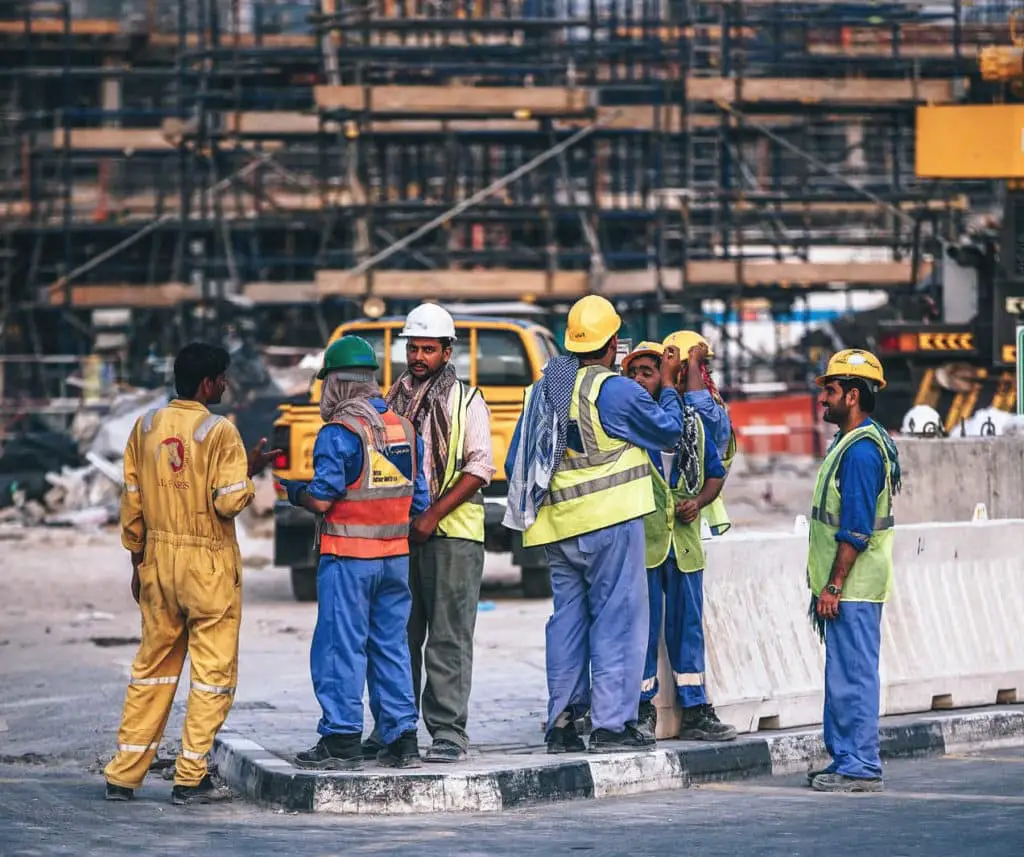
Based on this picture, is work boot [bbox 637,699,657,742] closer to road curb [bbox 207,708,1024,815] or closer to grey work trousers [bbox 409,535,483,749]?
road curb [bbox 207,708,1024,815]

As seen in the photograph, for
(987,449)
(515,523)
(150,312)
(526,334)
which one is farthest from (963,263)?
(150,312)

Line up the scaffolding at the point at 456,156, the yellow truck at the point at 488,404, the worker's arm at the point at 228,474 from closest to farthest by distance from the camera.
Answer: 1. the worker's arm at the point at 228,474
2. the yellow truck at the point at 488,404
3. the scaffolding at the point at 456,156

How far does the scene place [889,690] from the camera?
10602 millimetres

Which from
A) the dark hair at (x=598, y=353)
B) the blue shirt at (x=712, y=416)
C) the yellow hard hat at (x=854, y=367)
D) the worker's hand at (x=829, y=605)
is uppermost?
the dark hair at (x=598, y=353)

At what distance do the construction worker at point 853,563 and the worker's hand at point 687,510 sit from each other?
688 millimetres

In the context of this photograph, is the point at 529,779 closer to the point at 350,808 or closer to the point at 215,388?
the point at 350,808

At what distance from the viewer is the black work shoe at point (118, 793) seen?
29.1 ft

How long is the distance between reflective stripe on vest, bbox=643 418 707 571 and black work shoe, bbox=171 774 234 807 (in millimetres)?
2120

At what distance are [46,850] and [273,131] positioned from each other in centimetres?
2708

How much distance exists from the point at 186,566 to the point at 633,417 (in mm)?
1919

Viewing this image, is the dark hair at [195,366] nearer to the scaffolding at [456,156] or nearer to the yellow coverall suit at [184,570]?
the yellow coverall suit at [184,570]

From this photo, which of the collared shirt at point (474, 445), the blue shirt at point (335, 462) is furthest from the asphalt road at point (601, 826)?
the collared shirt at point (474, 445)

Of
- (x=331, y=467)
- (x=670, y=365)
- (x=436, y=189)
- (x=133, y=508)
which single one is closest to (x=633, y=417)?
(x=670, y=365)

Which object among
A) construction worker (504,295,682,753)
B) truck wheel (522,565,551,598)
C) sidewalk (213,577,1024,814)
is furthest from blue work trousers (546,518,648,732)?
truck wheel (522,565,551,598)
